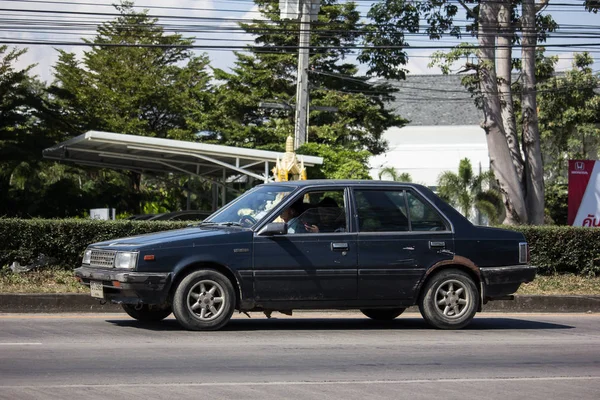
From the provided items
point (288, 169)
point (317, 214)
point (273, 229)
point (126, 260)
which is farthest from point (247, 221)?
point (288, 169)

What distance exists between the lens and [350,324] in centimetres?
1195

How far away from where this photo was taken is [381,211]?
36.6ft

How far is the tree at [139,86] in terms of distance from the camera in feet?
148

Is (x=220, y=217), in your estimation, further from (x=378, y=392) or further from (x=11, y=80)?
(x=11, y=80)

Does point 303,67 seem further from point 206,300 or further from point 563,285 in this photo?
point 206,300

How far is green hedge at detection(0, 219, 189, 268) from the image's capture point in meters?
15.3

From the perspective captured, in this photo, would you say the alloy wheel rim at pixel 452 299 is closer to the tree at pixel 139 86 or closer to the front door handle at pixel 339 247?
the front door handle at pixel 339 247

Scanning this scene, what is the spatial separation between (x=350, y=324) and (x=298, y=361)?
3380mm

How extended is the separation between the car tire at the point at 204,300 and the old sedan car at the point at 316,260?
0.01m

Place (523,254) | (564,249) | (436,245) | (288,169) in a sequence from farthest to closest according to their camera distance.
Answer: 1. (288,169)
2. (564,249)
3. (523,254)
4. (436,245)

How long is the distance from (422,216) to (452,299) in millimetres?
1066

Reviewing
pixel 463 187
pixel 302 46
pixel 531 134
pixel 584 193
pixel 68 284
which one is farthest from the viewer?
pixel 463 187

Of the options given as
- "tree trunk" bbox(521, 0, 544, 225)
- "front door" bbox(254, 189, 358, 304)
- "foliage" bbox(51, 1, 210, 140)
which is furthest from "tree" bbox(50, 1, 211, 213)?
"front door" bbox(254, 189, 358, 304)

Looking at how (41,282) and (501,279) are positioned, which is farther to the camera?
(41,282)
